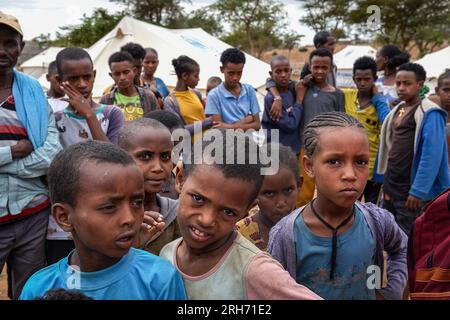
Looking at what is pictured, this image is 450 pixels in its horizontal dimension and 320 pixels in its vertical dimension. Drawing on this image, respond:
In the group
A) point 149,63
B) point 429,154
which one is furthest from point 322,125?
point 149,63

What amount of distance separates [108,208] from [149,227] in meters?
0.33

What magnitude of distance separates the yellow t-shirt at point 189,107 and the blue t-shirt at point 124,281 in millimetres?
3377

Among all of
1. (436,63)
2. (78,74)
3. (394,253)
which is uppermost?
(436,63)

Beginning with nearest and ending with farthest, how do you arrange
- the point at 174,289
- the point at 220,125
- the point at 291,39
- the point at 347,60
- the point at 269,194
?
the point at 174,289
the point at 269,194
the point at 220,125
the point at 347,60
the point at 291,39

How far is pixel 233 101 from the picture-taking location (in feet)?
15.0

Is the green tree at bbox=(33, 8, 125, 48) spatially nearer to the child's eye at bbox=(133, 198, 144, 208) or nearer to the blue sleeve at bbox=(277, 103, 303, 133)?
the blue sleeve at bbox=(277, 103, 303, 133)

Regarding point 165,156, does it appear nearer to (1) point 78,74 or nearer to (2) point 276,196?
(2) point 276,196

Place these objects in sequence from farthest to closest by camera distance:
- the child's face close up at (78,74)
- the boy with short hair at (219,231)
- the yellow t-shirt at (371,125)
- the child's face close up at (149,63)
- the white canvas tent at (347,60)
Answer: the white canvas tent at (347,60) → the child's face close up at (149,63) → the yellow t-shirt at (371,125) → the child's face close up at (78,74) → the boy with short hair at (219,231)

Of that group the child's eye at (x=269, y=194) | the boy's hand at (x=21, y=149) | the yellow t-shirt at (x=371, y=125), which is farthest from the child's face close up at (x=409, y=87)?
the boy's hand at (x=21, y=149)

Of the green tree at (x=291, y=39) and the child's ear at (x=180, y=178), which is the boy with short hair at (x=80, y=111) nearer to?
the child's ear at (x=180, y=178)

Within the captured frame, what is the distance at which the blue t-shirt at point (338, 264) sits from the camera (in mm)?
1786

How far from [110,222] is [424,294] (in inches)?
42.8

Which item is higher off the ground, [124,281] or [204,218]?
[204,218]

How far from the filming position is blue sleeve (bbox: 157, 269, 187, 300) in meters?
1.42
